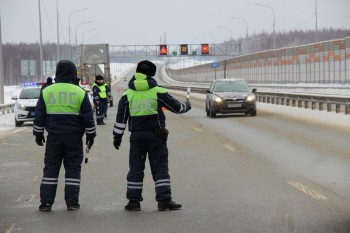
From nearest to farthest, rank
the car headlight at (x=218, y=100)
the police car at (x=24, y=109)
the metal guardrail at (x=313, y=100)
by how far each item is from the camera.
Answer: the police car at (x=24, y=109)
the car headlight at (x=218, y=100)
the metal guardrail at (x=313, y=100)

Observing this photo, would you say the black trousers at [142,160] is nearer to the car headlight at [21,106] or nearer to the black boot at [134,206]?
the black boot at [134,206]

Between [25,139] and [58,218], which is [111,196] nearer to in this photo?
[58,218]

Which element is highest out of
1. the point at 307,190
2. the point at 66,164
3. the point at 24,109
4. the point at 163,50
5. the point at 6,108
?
the point at 163,50

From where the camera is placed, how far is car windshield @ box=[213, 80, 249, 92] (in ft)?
102

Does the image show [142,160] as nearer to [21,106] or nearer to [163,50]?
[21,106]

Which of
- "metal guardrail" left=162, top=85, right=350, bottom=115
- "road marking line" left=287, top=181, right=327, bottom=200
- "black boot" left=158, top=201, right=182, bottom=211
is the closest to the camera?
"black boot" left=158, top=201, right=182, bottom=211

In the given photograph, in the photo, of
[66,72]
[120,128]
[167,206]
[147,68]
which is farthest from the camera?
[66,72]

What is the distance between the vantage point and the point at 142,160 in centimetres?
889

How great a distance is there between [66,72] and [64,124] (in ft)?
2.02

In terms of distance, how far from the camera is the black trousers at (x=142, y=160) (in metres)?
8.75

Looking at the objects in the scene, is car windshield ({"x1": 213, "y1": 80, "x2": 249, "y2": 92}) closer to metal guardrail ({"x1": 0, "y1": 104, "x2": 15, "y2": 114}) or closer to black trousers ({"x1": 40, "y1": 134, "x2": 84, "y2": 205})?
metal guardrail ({"x1": 0, "y1": 104, "x2": 15, "y2": 114})

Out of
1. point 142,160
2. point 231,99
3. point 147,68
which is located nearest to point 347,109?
point 231,99

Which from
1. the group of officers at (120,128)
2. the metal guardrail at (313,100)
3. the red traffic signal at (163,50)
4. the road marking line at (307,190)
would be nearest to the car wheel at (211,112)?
the metal guardrail at (313,100)

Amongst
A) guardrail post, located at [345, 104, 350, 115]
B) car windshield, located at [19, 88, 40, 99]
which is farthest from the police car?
guardrail post, located at [345, 104, 350, 115]
